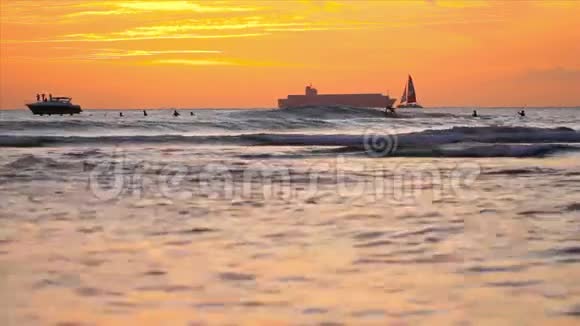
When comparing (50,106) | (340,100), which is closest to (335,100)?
(340,100)

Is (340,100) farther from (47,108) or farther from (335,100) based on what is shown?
(47,108)

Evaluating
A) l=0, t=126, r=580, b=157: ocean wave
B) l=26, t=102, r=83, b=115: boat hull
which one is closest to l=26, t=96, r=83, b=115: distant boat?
l=26, t=102, r=83, b=115: boat hull

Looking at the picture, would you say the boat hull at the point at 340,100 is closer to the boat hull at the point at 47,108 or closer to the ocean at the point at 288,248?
the boat hull at the point at 47,108

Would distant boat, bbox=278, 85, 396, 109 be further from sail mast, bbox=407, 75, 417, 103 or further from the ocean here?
the ocean

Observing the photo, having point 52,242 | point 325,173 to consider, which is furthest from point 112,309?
point 325,173

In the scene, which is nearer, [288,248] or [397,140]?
[288,248]

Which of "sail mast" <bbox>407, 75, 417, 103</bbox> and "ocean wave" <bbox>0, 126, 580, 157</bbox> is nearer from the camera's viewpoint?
"ocean wave" <bbox>0, 126, 580, 157</bbox>

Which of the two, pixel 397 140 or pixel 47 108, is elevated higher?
pixel 47 108

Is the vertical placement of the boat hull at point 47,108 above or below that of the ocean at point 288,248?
above

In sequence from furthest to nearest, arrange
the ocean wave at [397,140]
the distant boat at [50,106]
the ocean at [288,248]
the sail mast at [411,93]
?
the sail mast at [411,93] → the distant boat at [50,106] → the ocean wave at [397,140] → the ocean at [288,248]

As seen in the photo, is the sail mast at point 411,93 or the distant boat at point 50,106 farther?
the sail mast at point 411,93

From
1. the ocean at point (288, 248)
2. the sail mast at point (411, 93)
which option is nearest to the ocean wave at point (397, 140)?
the ocean at point (288, 248)

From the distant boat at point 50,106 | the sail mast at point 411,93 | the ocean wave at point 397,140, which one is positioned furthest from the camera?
the sail mast at point 411,93

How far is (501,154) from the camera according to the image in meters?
20.8
